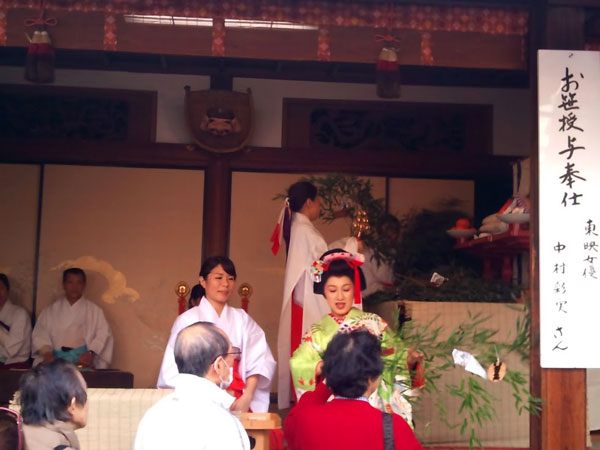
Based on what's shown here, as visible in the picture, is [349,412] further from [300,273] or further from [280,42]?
[300,273]

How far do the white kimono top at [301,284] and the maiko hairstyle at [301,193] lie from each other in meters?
0.09

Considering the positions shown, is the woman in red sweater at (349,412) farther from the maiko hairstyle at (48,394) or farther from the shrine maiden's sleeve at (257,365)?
the shrine maiden's sleeve at (257,365)

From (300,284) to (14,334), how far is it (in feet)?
8.97

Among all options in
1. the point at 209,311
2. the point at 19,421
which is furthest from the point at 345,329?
the point at 19,421

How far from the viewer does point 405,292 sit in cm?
623

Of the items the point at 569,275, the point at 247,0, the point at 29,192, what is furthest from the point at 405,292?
the point at 29,192

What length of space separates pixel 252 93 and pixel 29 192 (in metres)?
2.19

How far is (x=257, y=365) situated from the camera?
508 centimetres

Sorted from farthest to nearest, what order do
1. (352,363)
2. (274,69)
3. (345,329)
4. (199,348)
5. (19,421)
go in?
(274,69) < (345,329) < (352,363) < (19,421) < (199,348)

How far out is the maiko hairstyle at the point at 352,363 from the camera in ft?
9.85

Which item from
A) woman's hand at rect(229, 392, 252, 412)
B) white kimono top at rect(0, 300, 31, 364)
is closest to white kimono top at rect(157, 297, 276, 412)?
woman's hand at rect(229, 392, 252, 412)

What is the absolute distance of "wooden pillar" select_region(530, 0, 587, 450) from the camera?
15.3ft

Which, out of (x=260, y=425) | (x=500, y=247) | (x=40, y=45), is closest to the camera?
(x=260, y=425)

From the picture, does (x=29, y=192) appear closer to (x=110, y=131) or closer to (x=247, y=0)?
(x=110, y=131)
